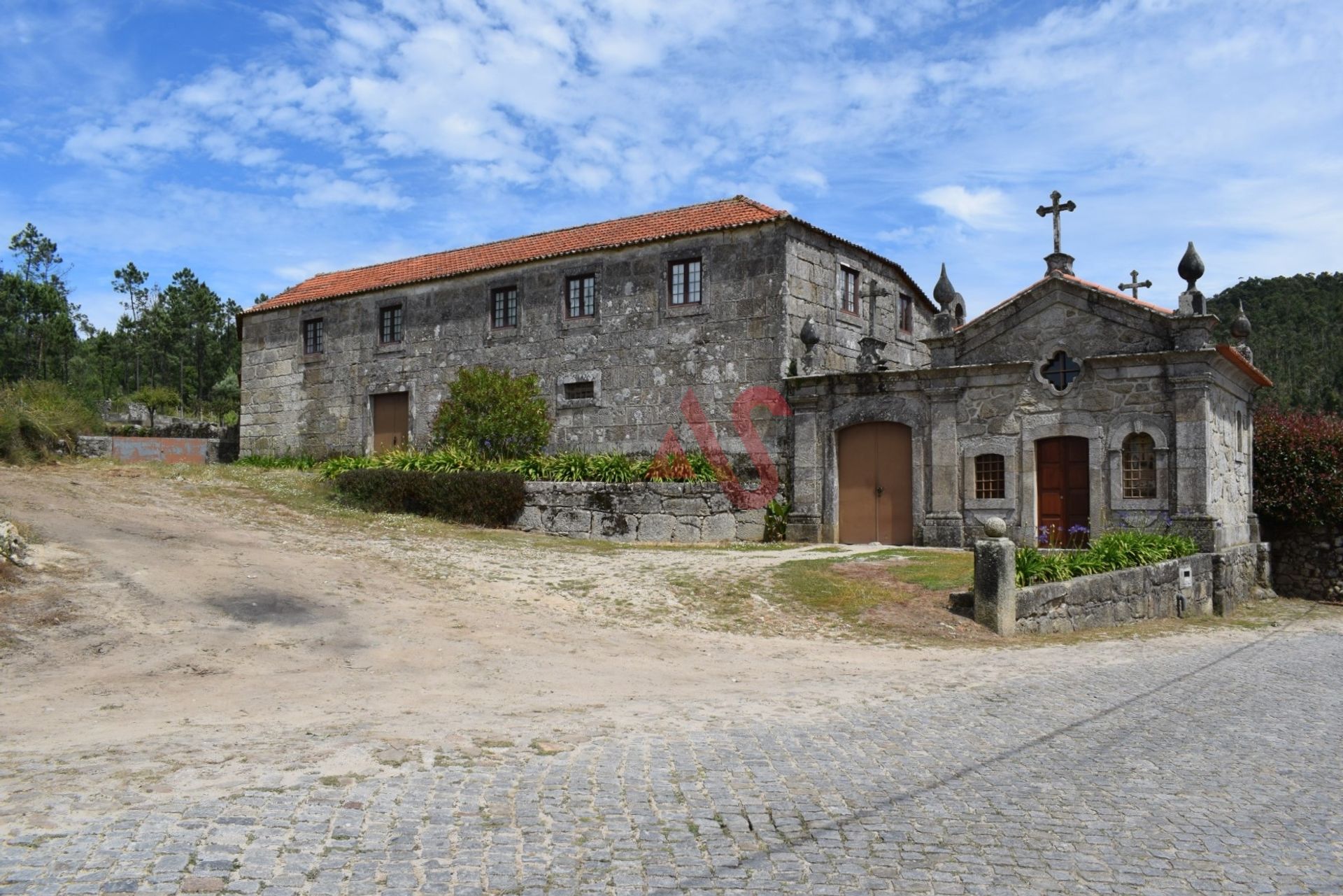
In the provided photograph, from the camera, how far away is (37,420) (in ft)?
66.0

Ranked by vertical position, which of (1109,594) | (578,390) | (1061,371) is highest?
(578,390)

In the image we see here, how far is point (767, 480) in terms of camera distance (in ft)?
63.5

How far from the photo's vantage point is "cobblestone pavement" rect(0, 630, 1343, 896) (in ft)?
13.6

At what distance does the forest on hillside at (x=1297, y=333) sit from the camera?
148ft

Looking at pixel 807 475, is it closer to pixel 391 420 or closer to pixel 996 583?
pixel 996 583

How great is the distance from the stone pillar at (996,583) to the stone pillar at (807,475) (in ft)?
23.2

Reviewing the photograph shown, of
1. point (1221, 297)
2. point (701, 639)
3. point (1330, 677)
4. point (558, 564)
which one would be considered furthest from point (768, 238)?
point (1221, 297)

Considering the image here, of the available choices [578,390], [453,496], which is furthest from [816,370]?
[453,496]

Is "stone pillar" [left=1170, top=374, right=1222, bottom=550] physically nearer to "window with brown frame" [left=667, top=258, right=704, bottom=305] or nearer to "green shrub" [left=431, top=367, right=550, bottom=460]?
"window with brown frame" [left=667, top=258, right=704, bottom=305]

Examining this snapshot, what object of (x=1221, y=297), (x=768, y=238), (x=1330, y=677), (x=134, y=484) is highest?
(x=1221, y=297)

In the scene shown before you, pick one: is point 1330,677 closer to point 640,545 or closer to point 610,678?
point 610,678

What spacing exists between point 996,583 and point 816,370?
8.56 m

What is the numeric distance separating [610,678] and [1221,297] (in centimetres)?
5824

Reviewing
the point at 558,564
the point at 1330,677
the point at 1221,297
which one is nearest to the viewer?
the point at 1330,677
